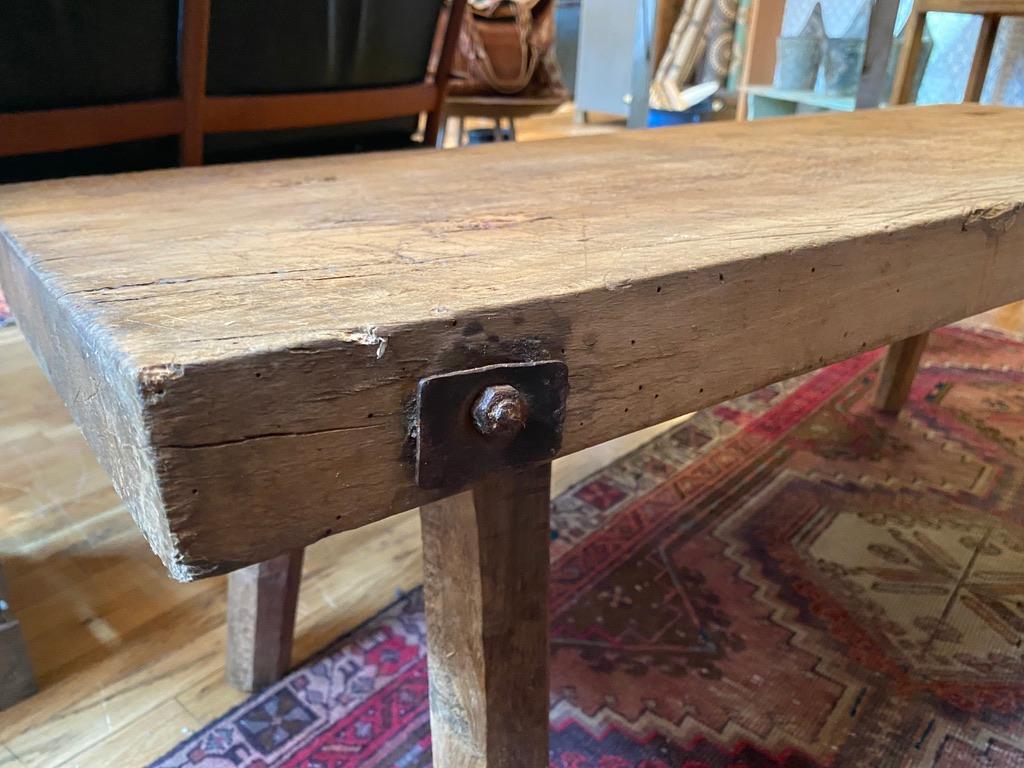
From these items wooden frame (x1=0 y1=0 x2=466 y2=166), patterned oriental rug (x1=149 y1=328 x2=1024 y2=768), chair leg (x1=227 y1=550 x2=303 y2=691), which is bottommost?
patterned oriental rug (x1=149 y1=328 x2=1024 y2=768)

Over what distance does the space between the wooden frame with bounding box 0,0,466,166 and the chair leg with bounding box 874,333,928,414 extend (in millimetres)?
945

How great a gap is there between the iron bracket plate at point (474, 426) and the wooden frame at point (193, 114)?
72 centimetres

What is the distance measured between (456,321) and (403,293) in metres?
0.04

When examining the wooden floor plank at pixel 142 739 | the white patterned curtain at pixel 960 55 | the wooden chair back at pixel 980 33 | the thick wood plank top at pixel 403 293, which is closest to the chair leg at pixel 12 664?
the wooden floor plank at pixel 142 739

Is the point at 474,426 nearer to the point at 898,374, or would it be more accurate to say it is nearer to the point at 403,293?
the point at 403,293

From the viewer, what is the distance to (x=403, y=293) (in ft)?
1.35

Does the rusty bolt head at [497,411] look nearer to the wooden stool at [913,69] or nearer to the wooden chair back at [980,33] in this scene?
the wooden stool at [913,69]

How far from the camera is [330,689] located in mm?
912

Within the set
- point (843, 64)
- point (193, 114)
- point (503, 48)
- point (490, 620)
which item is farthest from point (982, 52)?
point (490, 620)

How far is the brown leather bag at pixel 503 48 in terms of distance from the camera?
86.9 inches

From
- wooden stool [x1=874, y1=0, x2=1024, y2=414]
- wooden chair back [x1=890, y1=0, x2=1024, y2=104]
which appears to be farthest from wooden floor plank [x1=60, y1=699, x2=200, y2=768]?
wooden chair back [x1=890, y1=0, x2=1024, y2=104]

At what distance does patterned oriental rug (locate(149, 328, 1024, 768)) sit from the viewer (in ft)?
2.78

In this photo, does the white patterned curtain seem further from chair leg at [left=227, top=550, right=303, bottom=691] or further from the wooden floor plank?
the wooden floor plank

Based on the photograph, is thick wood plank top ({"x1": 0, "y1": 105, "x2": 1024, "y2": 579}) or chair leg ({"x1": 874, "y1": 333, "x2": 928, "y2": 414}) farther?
chair leg ({"x1": 874, "y1": 333, "x2": 928, "y2": 414})
